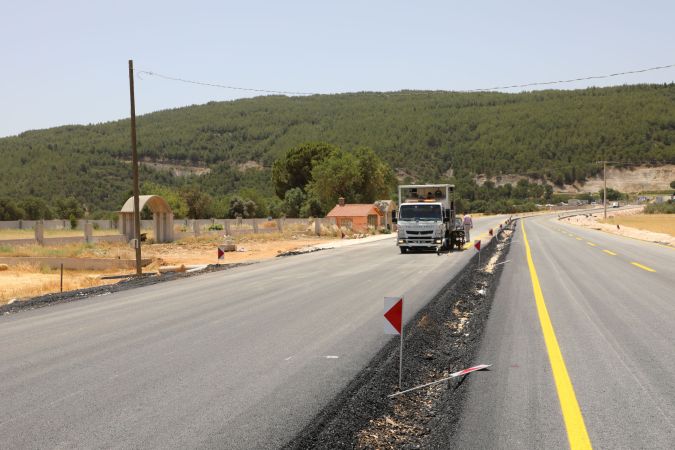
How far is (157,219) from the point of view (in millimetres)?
47469

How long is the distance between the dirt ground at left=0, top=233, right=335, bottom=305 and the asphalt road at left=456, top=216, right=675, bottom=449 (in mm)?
14248

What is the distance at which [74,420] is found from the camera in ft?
19.9

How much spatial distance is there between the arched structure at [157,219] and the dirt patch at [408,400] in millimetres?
36358

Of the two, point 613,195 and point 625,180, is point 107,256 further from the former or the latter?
point 625,180

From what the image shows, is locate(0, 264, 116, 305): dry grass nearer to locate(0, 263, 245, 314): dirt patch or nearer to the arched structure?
locate(0, 263, 245, 314): dirt patch

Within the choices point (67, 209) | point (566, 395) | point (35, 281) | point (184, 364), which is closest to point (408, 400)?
point (566, 395)

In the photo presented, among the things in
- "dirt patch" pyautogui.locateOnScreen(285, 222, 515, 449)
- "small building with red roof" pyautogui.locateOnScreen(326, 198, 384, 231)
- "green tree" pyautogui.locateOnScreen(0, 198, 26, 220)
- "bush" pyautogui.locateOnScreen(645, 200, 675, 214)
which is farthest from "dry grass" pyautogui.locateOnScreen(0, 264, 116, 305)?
"bush" pyautogui.locateOnScreen(645, 200, 675, 214)

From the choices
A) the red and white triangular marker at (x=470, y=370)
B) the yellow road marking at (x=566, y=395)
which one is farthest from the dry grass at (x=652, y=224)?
the red and white triangular marker at (x=470, y=370)

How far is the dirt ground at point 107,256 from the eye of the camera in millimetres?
22350

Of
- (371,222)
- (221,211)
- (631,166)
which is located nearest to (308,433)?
(371,222)

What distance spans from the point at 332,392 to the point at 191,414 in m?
1.55

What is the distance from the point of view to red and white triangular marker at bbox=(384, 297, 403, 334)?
7587mm

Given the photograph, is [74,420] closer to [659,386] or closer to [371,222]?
[659,386]

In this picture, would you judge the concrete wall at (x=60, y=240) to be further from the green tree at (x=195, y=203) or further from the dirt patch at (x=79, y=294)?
the green tree at (x=195, y=203)
